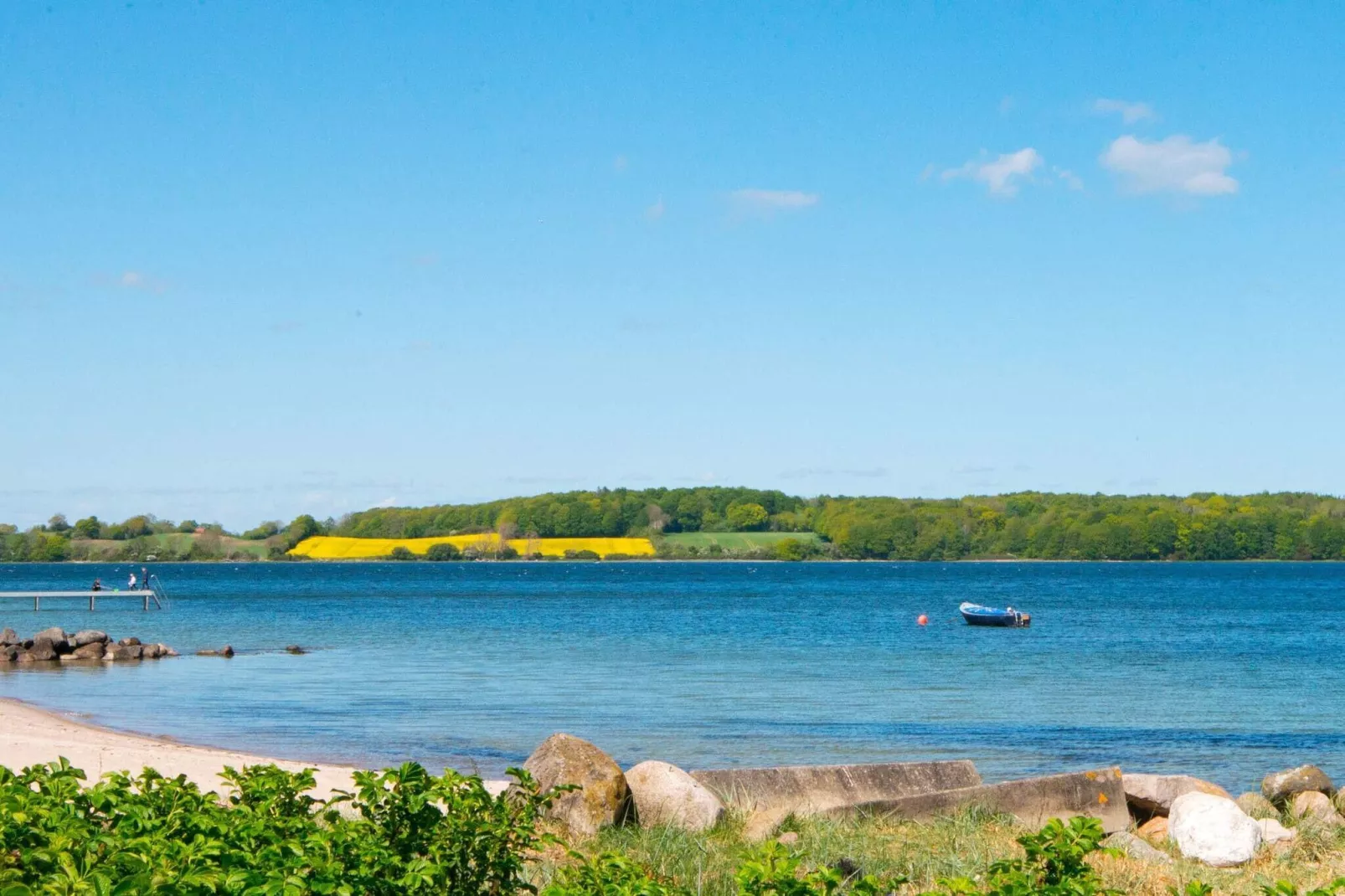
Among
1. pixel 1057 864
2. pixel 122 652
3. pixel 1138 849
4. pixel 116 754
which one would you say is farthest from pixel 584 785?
pixel 122 652

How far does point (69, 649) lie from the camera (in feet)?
149

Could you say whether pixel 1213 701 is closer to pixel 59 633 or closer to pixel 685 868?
pixel 685 868

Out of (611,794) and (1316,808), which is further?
(1316,808)

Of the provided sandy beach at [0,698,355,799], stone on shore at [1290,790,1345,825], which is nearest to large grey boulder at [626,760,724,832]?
sandy beach at [0,698,355,799]

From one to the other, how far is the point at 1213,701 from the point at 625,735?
15630 millimetres

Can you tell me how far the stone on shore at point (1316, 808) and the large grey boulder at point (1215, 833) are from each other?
6.86 ft

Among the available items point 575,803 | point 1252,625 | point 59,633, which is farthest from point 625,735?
point 1252,625

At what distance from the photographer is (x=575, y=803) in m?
11.5

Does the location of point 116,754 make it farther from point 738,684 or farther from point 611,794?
point 738,684

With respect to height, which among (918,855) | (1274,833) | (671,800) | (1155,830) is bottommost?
(1155,830)

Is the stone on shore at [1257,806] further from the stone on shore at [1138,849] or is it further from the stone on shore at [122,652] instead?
the stone on shore at [122,652]

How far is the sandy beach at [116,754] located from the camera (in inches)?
699

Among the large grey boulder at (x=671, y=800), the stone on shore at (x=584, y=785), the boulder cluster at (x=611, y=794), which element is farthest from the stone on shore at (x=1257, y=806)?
the stone on shore at (x=584, y=785)

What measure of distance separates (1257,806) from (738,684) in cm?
2179
